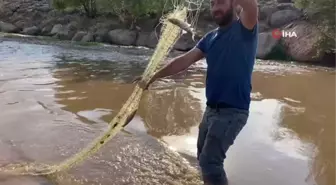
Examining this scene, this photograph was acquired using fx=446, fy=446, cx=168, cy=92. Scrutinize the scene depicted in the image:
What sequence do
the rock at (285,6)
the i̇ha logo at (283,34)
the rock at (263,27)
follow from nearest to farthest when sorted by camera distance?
1. the i̇ha logo at (283,34)
2. the rock at (263,27)
3. the rock at (285,6)

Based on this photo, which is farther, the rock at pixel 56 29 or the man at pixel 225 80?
the rock at pixel 56 29

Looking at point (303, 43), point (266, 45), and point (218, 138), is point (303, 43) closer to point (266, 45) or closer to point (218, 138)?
point (266, 45)

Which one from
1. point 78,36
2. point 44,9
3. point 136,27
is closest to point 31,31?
point 78,36

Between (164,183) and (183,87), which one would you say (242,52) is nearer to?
(164,183)

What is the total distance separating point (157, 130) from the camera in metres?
7.70

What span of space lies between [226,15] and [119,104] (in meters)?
5.50

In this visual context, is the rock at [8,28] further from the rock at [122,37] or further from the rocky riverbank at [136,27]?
the rock at [122,37]

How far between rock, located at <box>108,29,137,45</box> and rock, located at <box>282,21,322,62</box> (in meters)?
11.0

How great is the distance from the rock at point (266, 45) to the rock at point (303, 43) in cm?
61

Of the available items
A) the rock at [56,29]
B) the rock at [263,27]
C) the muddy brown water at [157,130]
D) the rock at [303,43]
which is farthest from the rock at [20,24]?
the muddy brown water at [157,130]

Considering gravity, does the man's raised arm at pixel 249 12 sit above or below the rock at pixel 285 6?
above

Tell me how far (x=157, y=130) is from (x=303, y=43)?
1878 centimetres

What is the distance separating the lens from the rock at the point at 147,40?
1204 inches

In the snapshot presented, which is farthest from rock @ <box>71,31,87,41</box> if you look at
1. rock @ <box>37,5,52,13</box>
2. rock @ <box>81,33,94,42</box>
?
rock @ <box>37,5,52,13</box>
